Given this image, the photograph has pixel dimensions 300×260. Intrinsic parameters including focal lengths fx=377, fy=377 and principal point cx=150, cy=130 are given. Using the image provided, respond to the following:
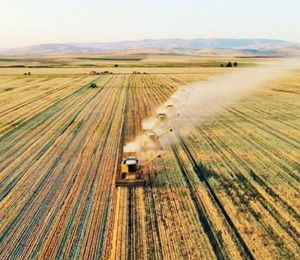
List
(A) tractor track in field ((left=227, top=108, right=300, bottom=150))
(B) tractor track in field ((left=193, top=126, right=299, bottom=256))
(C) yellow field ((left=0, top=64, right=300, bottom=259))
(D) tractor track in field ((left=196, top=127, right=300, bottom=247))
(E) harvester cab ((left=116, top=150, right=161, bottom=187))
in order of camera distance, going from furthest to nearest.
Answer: (A) tractor track in field ((left=227, top=108, right=300, bottom=150)), (E) harvester cab ((left=116, top=150, right=161, bottom=187)), (D) tractor track in field ((left=196, top=127, right=300, bottom=247)), (B) tractor track in field ((left=193, top=126, right=299, bottom=256)), (C) yellow field ((left=0, top=64, right=300, bottom=259))

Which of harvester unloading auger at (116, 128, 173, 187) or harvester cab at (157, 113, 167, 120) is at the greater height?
harvester unloading auger at (116, 128, 173, 187)

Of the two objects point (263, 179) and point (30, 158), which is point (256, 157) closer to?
point (263, 179)

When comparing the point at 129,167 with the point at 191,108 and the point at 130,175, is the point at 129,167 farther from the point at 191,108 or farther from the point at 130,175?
the point at 191,108

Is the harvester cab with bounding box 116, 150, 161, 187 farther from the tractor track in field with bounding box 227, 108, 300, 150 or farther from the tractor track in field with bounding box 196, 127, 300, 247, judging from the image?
the tractor track in field with bounding box 227, 108, 300, 150

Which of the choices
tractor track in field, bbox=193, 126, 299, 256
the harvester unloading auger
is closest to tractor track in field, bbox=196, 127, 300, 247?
tractor track in field, bbox=193, 126, 299, 256

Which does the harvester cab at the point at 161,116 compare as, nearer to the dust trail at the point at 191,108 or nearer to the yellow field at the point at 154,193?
the dust trail at the point at 191,108

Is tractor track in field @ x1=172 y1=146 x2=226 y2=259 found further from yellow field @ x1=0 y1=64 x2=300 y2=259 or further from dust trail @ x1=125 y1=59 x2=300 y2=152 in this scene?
dust trail @ x1=125 y1=59 x2=300 y2=152

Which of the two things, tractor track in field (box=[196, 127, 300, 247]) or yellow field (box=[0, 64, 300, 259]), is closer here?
yellow field (box=[0, 64, 300, 259])

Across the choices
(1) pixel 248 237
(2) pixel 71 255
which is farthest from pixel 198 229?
(2) pixel 71 255

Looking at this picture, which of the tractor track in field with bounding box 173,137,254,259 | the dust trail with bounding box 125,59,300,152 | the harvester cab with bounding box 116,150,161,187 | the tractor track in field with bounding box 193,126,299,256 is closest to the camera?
the tractor track in field with bounding box 173,137,254,259
